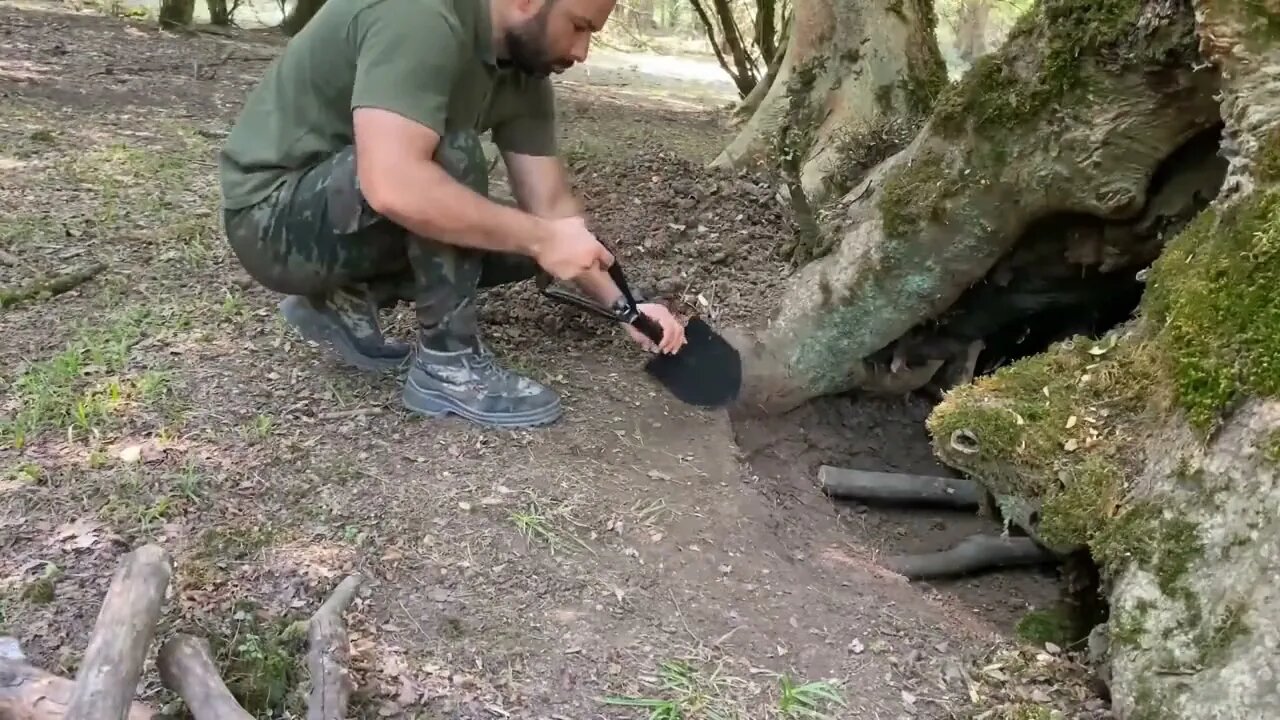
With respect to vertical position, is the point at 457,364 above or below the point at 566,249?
below

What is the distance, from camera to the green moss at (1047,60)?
8.58 ft

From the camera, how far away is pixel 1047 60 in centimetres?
280

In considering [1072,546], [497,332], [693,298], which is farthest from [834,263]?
[1072,546]

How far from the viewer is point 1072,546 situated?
2.28m

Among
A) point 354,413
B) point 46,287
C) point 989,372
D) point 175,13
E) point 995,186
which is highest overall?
point 995,186

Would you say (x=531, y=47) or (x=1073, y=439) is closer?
(x=1073, y=439)

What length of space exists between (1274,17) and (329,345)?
264 centimetres

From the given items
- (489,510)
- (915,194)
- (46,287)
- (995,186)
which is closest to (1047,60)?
(995,186)

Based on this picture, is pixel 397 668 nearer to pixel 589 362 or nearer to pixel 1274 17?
pixel 589 362

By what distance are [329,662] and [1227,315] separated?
189 cm

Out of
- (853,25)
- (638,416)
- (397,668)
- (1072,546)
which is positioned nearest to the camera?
(397,668)

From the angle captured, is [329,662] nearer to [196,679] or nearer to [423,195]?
[196,679]

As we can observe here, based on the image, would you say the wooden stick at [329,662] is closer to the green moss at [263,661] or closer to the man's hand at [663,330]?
the green moss at [263,661]

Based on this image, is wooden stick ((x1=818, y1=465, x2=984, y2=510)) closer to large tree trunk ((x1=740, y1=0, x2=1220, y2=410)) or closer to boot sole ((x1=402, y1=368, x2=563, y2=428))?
large tree trunk ((x1=740, y1=0, x2=1220, y2=410))
